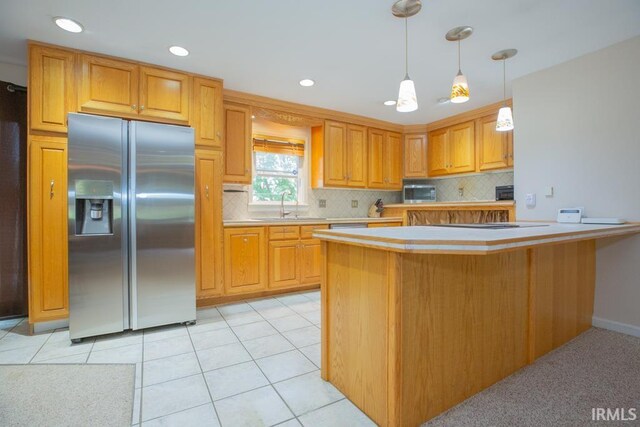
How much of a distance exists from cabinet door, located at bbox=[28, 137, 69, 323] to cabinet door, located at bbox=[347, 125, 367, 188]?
3.12 m

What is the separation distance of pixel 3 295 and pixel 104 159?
5.68 feet

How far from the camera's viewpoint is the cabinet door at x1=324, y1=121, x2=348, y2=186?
4152mm

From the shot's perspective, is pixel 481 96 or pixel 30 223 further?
pixel 481 96

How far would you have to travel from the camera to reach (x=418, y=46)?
2.49 m

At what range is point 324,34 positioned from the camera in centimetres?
233

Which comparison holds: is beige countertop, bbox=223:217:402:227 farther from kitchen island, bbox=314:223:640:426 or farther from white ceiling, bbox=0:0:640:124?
kitchen island, bbox=314:223:640:426

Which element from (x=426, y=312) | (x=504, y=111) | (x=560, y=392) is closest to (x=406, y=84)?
(x=504, y=111)

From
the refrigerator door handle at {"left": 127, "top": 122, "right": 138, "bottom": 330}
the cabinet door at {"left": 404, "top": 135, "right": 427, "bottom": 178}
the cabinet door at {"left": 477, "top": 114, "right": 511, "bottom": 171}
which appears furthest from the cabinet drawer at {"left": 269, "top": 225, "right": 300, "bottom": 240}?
the cabinet door at {"left": 477, "top": 114, "right": 511, "bottom": 171}

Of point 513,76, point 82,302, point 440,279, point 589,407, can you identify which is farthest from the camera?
point 513,76

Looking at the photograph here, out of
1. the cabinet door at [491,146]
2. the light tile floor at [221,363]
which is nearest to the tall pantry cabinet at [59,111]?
the light tile floor at [221,363]

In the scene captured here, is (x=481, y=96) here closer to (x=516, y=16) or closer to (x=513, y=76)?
(x=513, y=76)

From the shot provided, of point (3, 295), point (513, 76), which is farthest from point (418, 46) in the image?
point (3, 295)

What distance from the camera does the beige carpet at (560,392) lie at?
4.80 ft

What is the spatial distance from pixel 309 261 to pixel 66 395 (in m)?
2.46
